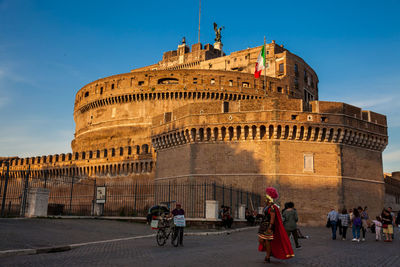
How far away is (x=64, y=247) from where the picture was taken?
9.90 meters

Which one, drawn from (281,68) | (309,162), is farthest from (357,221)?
(281,68)

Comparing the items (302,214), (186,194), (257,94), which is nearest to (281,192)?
(302,214)

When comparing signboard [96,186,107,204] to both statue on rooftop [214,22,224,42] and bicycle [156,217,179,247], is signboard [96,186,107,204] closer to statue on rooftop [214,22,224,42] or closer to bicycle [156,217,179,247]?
bicycle [156,217,179,247]

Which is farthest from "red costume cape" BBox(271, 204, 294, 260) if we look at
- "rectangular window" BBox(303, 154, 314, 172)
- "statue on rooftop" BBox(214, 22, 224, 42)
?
"statue on rooftop" BBox(214, 22, 224, 42)

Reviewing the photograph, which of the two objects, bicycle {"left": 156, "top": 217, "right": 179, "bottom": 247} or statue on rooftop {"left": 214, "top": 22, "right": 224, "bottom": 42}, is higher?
statue on rooftop {"left": 214, "top": 22, "right": 224, "bottom": 42}

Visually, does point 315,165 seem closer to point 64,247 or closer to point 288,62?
point 64,247

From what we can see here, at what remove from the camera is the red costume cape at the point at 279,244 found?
25.3 ft

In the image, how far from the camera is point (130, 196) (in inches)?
1315

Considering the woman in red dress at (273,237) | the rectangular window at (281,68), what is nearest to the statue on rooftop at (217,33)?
the rectangular window at (281,68)

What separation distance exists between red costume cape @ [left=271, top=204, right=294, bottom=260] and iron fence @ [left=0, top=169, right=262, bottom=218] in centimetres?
1080

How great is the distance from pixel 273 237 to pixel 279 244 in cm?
20

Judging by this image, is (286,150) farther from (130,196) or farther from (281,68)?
(281,68)

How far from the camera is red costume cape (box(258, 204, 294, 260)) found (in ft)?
25.3

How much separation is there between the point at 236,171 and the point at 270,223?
1448cm
